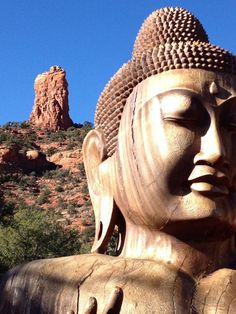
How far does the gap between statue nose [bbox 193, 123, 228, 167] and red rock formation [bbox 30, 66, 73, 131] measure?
5935 cm

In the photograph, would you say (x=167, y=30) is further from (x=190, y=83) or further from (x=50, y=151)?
(x=50, y=151)

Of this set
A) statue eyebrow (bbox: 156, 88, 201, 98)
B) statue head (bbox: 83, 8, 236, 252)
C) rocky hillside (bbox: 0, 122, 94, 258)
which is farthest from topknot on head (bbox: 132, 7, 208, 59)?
rocky hillside (bbox: 0, 122, 94, 258)

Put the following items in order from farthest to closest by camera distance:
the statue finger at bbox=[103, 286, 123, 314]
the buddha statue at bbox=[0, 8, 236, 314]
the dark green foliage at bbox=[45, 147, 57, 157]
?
the dark green foliage at bbox=[45, 147, 57, 157] < the buddha statue at bbox=[0, 8, 236, 314] < the statue finger at bbox=[103, 286, 123, 314]

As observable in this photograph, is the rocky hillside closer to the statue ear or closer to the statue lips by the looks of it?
the statue ear

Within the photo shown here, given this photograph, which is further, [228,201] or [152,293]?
[228,201]

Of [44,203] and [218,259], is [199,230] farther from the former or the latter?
[44,203]

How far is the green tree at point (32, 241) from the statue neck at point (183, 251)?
66.0 ft

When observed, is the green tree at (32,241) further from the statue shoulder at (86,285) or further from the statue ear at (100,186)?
the statue shoulder at (86,285)

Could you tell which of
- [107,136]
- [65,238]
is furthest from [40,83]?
[107,136]

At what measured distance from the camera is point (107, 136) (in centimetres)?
357

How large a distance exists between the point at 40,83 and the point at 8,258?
4294 cm

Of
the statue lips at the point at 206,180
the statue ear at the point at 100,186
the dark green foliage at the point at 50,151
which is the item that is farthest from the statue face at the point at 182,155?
the dark green foliage at the point at 50,151

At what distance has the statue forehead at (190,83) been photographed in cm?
314

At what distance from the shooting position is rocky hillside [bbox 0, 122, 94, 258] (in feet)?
133
